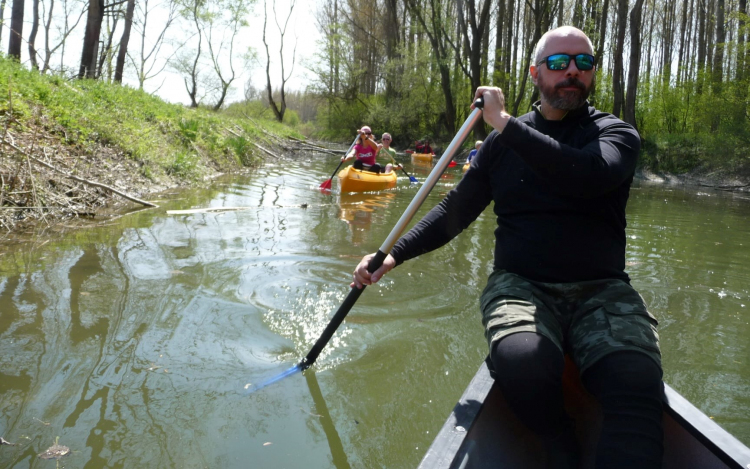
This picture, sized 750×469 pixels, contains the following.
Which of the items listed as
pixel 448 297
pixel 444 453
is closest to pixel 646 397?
pixel 444 453

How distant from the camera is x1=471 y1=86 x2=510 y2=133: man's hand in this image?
1864 millimetres

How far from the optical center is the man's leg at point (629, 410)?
152 cm

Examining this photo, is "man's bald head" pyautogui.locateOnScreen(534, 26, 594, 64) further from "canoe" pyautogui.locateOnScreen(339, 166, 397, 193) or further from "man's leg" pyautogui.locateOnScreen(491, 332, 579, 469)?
"canoe" pyautogui.locateOnScreen(339, 166, 397, 193)

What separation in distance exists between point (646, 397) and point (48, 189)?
253 inches

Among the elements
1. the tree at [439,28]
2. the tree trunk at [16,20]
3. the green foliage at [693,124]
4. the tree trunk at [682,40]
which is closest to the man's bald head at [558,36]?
the tree trunk at [16,20]

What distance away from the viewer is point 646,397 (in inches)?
62.9

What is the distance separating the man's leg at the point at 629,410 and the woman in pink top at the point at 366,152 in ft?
34.5

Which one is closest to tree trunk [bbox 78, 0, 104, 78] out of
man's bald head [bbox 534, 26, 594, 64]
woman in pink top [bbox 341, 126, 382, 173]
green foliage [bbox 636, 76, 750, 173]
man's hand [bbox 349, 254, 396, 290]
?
woman in pink top [bbox 341, 126, 382, 173]

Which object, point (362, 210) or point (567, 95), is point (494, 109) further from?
point (362, 210)

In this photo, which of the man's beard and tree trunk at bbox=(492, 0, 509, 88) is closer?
the man's beard

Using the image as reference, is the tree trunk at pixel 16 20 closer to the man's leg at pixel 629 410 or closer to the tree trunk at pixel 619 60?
the man's leg at pixel 629 410

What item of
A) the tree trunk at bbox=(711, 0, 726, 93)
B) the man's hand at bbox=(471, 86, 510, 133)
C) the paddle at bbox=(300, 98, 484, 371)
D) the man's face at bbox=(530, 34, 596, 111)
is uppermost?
the tree trunk at bbox=(711, 0, 726, 93)

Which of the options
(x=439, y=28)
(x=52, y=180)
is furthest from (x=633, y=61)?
(x=52, y=180)

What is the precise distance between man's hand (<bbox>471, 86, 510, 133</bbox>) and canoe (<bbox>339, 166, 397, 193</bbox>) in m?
8.71
